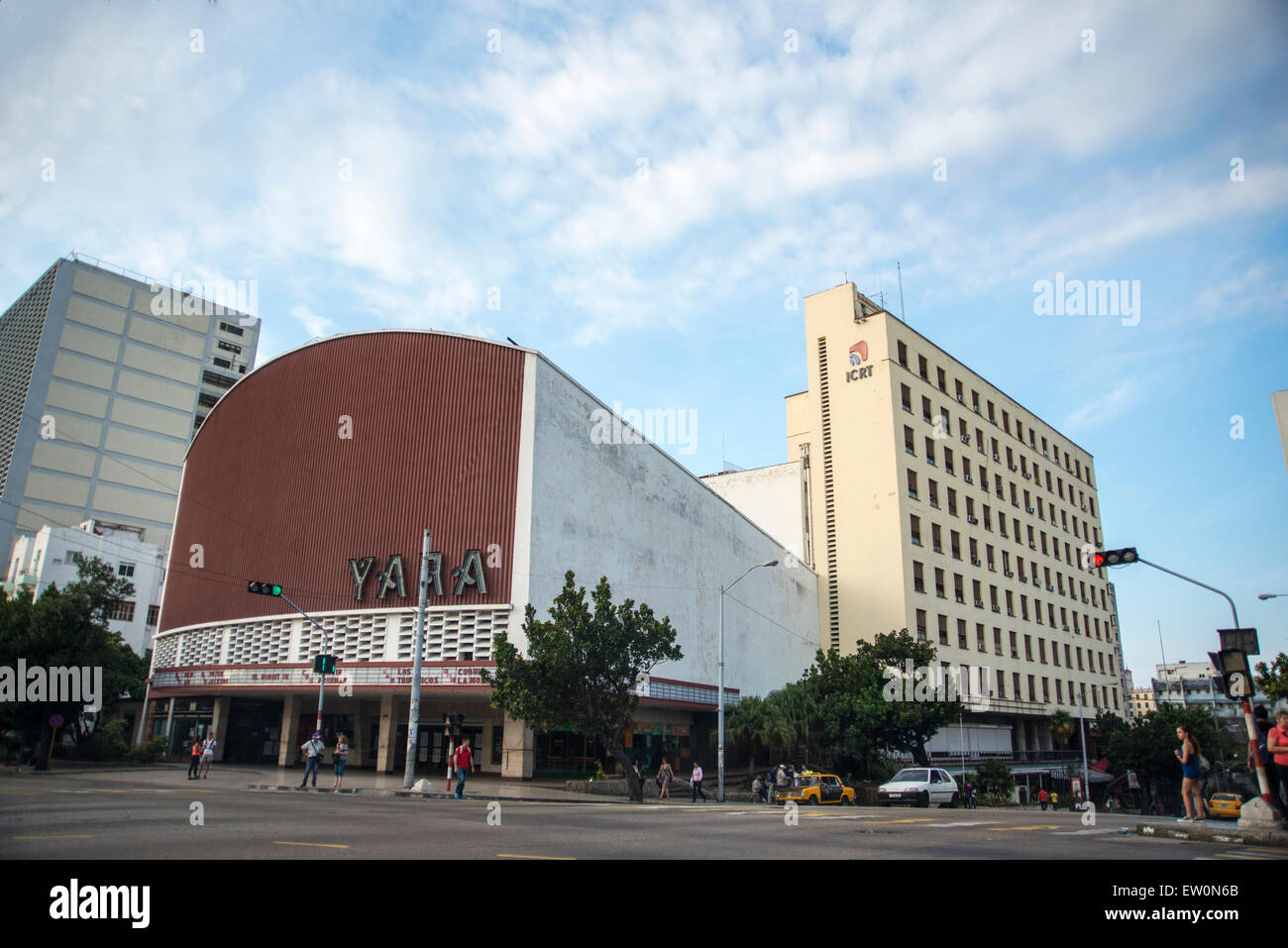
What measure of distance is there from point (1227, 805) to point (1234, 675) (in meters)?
35.6

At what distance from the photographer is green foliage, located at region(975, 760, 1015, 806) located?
1999 inches

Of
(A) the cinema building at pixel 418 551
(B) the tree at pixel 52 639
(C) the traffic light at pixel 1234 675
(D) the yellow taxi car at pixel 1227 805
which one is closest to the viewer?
(C) the traffic light at pixel 1234 675

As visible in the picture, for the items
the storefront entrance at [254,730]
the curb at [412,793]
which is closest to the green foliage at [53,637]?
the storefront entrance at [254,730]

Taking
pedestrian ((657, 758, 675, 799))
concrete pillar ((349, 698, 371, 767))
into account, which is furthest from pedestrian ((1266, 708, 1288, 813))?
concrete pillar ((349, 698, 371, 767))

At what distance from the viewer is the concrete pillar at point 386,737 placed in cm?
3825

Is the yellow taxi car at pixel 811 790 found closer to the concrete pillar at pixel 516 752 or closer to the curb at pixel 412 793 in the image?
the curb at pixel 412 793

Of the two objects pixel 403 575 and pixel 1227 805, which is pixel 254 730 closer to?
pixel 403 575

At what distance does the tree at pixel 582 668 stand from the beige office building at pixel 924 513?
3097 centimetres

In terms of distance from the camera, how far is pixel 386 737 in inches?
1510

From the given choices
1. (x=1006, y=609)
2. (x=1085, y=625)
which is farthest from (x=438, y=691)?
(x=1085, y=625)

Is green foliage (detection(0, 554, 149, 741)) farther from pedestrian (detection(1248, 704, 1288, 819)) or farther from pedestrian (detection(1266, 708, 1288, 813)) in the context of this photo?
pedestrian (detection(1266, 708, 1288, 813))

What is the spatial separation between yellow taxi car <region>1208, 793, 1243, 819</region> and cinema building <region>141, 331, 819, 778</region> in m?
24.3
